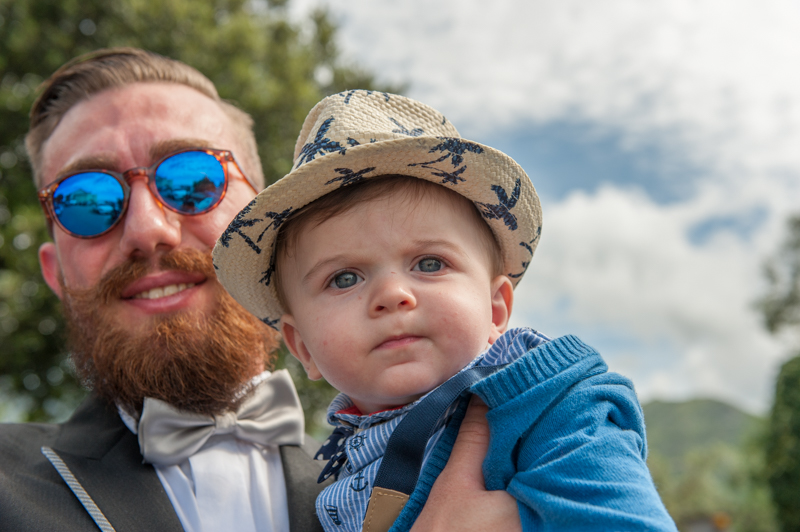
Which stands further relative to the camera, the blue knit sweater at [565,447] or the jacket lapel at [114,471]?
the jacket lapel at [114,471]

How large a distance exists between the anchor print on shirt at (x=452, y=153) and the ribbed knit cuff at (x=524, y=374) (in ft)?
2.25

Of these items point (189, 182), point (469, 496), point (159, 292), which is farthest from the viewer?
point (189, 182)

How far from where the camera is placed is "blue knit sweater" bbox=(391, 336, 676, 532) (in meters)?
1.32

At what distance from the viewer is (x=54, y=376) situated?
9719 mm

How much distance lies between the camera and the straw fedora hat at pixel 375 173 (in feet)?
6.34

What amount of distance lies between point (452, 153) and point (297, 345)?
106cm

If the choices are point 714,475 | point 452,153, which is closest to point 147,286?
point 452,153

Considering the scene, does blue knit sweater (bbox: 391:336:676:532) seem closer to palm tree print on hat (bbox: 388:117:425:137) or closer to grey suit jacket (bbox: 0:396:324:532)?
palm tree print on hat (bbox: 388:117:425:137)

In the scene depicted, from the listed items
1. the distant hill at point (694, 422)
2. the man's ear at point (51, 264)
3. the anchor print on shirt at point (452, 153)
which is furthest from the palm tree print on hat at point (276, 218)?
the distant hill at point (694, 422)

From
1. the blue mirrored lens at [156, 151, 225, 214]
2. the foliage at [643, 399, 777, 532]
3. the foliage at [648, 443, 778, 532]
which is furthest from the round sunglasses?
the foliage at [648, 443, 778, 532]

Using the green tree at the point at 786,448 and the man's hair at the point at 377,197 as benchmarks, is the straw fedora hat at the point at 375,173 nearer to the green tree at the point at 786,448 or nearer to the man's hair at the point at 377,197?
the man's hair at the point at 377,197

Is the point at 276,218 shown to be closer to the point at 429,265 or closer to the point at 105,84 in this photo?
the point at 429,265

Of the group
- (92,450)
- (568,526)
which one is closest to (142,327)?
(92,450)

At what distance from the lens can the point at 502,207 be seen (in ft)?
6.94
